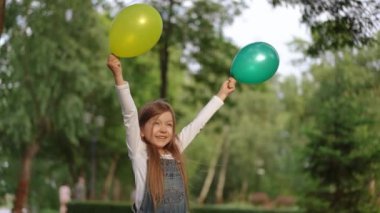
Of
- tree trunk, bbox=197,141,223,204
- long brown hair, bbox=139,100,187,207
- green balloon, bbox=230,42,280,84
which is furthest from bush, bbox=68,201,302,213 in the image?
tree trunk, bbox=197,141,223,204

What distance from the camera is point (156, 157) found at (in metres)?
4.05

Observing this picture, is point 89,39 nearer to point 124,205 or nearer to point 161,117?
point 124,205

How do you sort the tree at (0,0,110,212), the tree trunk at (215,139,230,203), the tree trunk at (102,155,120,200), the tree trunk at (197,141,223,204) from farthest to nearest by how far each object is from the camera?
the tree trunk at (197,141,223,204)
the tree trunk at (215,139,230,203)
the tree trunk at (102,155,120,200)
the tree at (0,0,110,212)

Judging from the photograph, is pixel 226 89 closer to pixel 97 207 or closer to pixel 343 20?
pixel 343 20

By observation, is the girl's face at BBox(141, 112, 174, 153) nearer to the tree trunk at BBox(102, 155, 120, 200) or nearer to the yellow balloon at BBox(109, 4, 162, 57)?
the yellow balloon at BBox(109, 4, 162, 57)

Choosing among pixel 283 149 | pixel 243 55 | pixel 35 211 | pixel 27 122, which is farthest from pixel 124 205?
pixel 283 149

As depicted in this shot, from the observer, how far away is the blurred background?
44.3ft

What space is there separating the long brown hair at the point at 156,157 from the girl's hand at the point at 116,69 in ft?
0.87

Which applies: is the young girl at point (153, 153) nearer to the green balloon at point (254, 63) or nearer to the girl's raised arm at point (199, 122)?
the girl's raised arm at point (199, 122)

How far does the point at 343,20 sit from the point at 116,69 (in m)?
5.66

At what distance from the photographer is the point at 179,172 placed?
409cm

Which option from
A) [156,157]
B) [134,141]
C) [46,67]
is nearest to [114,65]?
[134,141]

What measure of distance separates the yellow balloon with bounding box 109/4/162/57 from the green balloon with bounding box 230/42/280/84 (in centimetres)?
66

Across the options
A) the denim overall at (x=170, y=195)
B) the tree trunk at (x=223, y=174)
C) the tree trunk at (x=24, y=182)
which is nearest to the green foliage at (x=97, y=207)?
the tree trunk at (x=24, y=182)
